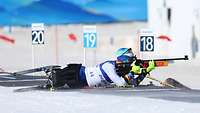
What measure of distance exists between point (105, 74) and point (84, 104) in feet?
8.42

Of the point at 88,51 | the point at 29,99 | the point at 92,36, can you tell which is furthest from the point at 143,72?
the point at 88,51

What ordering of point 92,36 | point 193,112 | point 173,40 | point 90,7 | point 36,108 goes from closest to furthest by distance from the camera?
point 193,112
point 36,108
point 92,36
point 173,40
point 90,7

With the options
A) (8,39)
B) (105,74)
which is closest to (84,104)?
(105,74)

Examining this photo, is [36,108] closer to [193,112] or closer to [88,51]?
[193,112]

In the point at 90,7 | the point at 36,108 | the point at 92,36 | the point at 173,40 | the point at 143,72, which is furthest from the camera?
the point at 90,7

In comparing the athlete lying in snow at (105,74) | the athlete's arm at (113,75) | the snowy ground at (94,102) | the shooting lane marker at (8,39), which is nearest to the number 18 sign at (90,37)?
the athlete lying in snow at (105,74)

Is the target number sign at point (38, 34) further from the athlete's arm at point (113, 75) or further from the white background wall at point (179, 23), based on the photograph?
the white background wall at point (179, 23)

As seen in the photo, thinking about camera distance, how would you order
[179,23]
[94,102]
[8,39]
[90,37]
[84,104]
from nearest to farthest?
[84,104], [94,102], [90,37], [179,23], [8,39]

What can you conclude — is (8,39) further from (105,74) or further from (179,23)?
(105,74)

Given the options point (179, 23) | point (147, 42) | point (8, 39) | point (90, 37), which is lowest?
point (147, 42)

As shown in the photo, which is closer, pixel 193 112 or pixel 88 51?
pixel 193 112

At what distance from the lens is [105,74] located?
13.6m

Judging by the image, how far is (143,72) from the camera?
13.7 meters

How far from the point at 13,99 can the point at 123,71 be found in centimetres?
267
